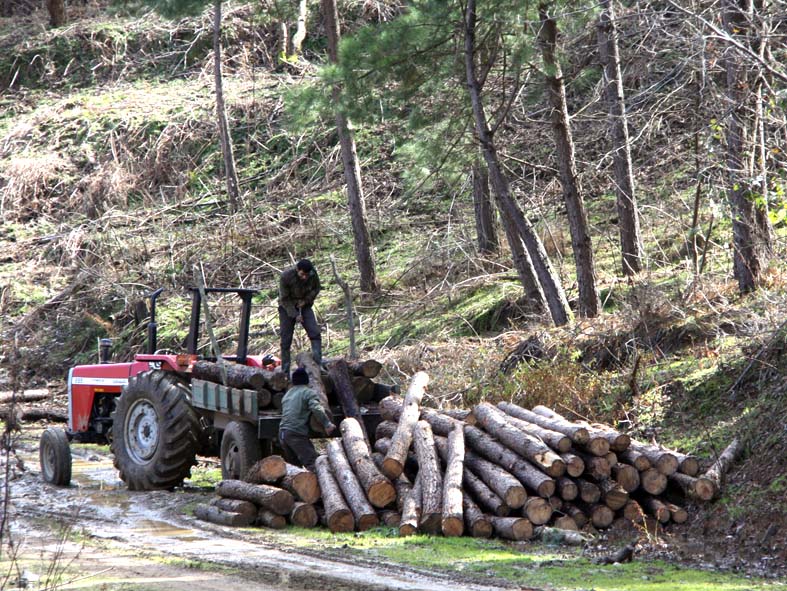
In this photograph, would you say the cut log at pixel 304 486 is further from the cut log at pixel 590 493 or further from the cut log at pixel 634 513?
the cut log at pixel 634 513

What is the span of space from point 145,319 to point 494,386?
1084 cm

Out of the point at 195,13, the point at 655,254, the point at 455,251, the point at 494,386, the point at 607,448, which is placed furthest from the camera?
the point at 195,13

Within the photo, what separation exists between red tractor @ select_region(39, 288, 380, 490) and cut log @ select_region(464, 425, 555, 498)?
168 cm

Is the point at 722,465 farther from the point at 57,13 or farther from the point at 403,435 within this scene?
the point at 57,13

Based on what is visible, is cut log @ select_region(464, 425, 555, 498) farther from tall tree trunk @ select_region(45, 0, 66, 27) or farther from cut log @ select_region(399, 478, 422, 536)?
tall tree trunk @ select_region(45, 0, 66, 27)

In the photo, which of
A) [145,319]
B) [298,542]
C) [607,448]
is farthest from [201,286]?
[145,319]

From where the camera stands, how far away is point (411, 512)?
10.6 metres

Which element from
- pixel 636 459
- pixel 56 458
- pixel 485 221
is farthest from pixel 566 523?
pixel 485 221

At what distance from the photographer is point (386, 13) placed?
31.6 m

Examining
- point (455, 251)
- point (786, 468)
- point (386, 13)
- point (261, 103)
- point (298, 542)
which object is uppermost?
point (386, 13)

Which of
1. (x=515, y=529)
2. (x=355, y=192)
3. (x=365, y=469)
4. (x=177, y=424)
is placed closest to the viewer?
(x=515, y=529)

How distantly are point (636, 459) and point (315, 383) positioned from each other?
3816mm

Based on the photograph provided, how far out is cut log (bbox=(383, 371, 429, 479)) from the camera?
11297 mm

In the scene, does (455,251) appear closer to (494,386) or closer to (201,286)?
(494,386)
